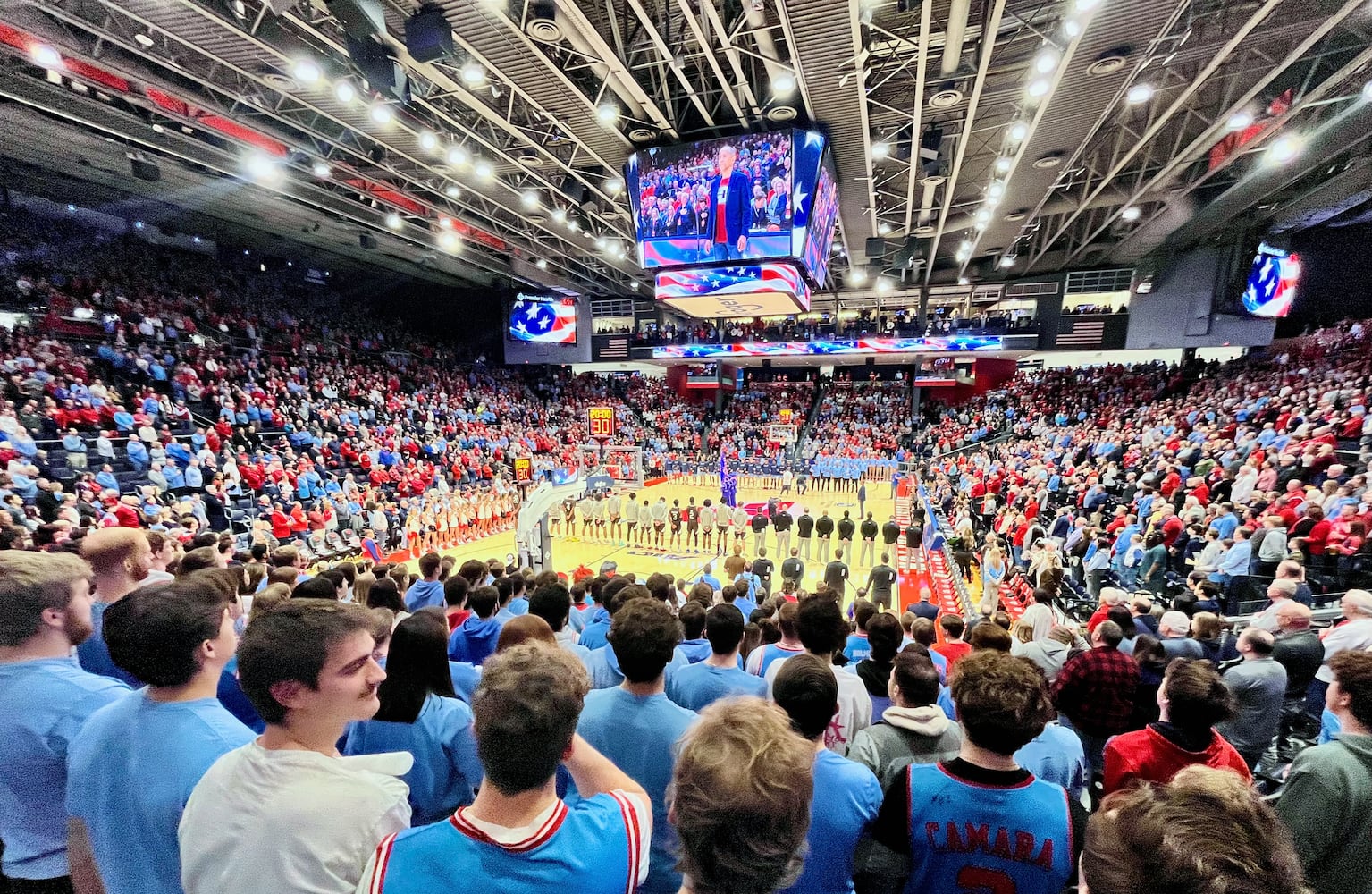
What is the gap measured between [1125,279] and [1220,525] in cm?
1926

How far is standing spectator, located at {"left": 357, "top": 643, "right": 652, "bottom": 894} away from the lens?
3.65 ft

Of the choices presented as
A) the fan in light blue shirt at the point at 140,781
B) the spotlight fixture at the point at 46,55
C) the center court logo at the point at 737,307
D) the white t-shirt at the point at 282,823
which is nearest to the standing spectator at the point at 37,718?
the fan in light blue shirt at the point at 140,781

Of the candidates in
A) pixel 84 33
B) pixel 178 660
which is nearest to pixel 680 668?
pixel 178 660

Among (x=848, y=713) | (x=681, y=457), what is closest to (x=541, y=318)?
(x=681, y=457)

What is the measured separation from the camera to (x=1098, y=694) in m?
3.35

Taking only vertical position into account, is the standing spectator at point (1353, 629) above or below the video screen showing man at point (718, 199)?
below

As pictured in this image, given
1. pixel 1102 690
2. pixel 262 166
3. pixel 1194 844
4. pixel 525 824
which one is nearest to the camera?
pixel 1194 844

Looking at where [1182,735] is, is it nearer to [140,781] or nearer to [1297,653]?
[1297,653]

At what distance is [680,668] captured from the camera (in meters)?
3.00

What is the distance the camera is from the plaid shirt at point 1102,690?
3316 millimetres

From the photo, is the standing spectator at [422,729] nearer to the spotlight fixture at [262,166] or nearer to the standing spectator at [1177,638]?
the standing spectator at [1177,638]

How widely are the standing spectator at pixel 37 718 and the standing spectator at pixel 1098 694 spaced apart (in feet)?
15.2

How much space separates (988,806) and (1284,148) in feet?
51.2

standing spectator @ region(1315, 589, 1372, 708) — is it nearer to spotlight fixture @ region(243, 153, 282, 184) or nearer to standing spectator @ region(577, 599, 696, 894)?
standing spectator @ region(577, 599, 696, 894)
